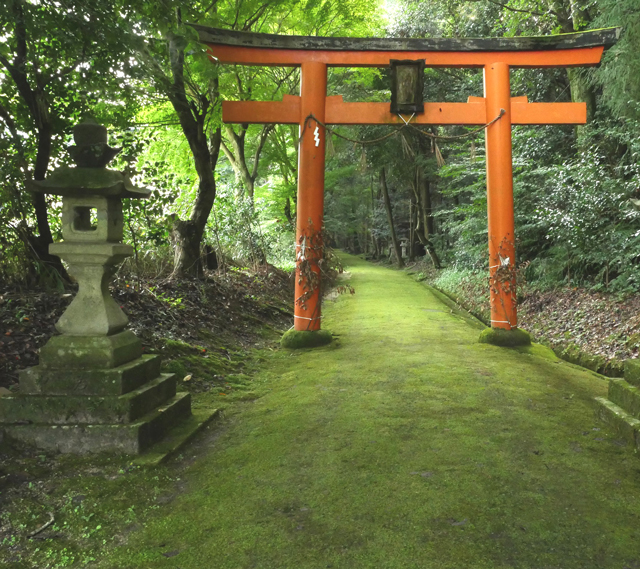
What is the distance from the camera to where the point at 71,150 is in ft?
9.82

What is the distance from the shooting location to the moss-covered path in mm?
1891

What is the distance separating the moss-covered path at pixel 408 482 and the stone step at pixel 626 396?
23 centimetres

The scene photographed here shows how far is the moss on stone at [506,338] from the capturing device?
19.6ft

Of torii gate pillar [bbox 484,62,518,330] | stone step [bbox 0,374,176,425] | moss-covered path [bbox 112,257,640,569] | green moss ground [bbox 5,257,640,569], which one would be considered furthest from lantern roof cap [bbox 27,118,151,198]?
torii gate pillar [bbox 484,62,518,330]

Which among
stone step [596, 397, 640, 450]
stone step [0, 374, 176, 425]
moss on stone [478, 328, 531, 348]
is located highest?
stone step [0, 374, 176, 425]

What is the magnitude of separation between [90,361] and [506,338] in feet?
16.5

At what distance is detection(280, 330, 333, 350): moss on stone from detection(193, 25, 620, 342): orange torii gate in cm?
13

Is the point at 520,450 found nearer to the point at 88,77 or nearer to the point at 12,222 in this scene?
the point at 88,77

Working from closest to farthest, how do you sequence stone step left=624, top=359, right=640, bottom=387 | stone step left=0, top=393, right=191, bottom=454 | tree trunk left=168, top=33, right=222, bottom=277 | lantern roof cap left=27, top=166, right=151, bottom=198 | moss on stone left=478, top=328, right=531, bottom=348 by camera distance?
1. stone step left=0, top=393, right=191, bottom=454
2. lantern roof cap left=27, top=166, right=151, bottom=198
3. stone step left=624, top=359, right=640, bottom=387
4. moss on stone left=478, top=328, right=531, bottom=348
5. tree trunk left=168, top=33, right=222, bottom=277

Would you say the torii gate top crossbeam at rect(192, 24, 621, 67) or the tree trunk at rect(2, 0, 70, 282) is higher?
the torii gate top crossbeam at rect(192, 24, 621, 67)

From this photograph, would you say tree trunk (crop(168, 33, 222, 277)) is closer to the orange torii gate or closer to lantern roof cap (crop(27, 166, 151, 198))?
the orange torii gate

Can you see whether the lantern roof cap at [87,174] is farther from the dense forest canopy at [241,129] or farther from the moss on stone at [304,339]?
the moss on stone at [304,339]

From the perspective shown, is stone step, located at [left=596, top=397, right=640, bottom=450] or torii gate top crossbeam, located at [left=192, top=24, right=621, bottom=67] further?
torii gate top crossbeam, located at [left=192, top=24, right=621, bottom=67]

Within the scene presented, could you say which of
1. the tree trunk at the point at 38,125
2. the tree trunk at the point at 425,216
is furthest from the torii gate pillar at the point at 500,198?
the tree trunk at the point at 425,216
